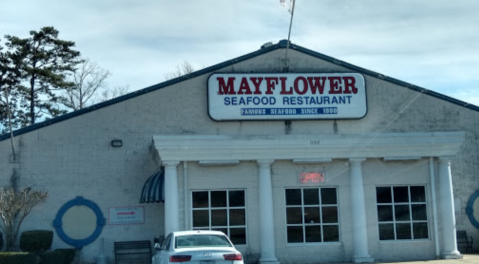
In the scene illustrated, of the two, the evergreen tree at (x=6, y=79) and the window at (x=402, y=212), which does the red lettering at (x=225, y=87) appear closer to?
the window at (x=402, y=212)

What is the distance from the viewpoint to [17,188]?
71.2ft

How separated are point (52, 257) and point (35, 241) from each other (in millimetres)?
864

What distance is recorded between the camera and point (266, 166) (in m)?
20.9

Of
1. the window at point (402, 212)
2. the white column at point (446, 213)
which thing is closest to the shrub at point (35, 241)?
the window at point (402, 212)

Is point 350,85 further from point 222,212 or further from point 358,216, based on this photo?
point 222,212

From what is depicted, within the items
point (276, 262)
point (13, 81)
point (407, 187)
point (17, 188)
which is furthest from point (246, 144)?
point (13, 81)

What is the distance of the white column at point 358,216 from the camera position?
20703mm

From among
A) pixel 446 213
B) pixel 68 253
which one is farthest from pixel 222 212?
pixel 446 213

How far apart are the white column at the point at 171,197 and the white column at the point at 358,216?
6044mm

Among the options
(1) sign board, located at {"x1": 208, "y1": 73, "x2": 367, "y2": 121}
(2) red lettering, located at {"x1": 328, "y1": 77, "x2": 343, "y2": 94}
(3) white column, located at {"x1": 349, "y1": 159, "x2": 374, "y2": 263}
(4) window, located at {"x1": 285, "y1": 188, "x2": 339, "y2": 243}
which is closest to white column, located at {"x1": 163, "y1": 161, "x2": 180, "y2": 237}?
(1) sign board, located at {"x1": 208, "y1": 73, "x2": 367, "y2": 121}

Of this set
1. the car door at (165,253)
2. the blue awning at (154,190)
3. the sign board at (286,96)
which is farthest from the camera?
the sign board at (286,96)

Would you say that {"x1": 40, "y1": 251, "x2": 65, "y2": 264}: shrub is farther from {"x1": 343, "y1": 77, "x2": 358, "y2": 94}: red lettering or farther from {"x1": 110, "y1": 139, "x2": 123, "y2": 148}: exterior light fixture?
{"x1": 343, "y1": 77, "x2": 358, "y2": 94}: red lettering

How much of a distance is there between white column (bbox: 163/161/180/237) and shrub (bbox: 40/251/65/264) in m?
3.49

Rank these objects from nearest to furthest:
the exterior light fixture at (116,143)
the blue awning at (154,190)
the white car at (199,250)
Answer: the white car at (199,250)
the blue awning at (154,190)
the exterior light fixture at (116,143)
